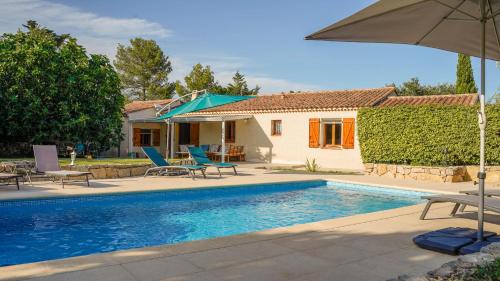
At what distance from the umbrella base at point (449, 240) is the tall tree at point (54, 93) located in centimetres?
1725

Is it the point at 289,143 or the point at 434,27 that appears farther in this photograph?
the point at 289,143

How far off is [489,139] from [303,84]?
23565 millimetres

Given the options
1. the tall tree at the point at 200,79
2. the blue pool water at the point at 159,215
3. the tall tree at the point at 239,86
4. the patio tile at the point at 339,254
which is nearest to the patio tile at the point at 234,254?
the patio tile at the point at 339,254

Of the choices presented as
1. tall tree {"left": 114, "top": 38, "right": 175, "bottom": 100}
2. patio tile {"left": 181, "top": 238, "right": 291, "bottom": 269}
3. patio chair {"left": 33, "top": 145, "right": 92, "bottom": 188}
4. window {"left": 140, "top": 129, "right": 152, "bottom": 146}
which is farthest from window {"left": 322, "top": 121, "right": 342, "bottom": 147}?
tall tree {"left": 114, "top": 38, "right": 175, "bottom": 100}

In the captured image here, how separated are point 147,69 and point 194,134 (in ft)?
76.1

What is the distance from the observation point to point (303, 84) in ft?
125

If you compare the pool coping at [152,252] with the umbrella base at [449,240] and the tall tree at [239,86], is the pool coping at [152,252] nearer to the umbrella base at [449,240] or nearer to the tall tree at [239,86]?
the umbrella base at [449,240]

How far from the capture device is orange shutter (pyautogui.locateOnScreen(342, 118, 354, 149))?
20.5 m

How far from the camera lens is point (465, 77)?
1124 inches

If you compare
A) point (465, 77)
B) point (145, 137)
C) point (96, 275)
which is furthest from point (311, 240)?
point (465, 77)

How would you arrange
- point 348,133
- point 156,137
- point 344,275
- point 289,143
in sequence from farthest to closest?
point 156,137 → point 289,143 → point 348,133 → point 344,275

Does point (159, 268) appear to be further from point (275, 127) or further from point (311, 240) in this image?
point (275, 127)

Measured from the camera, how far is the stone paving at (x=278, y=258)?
4227mm

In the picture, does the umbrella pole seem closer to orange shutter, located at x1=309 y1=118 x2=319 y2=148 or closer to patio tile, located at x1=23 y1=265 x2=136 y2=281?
patio tile, located at x1=23 y1=265 x2=136 y2=281
